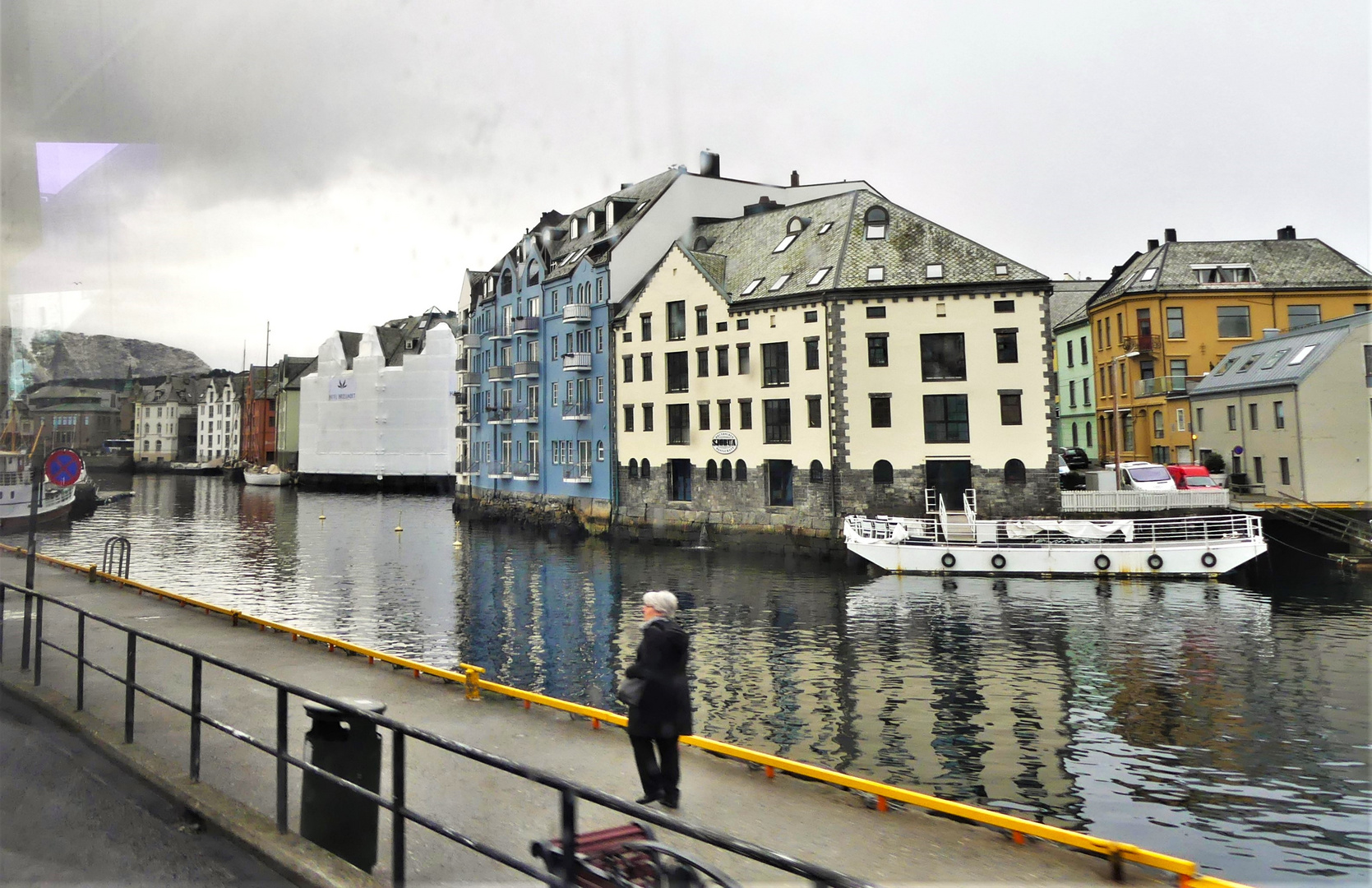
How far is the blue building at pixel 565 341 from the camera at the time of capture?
48469 mm

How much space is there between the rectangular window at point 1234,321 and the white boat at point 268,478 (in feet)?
319

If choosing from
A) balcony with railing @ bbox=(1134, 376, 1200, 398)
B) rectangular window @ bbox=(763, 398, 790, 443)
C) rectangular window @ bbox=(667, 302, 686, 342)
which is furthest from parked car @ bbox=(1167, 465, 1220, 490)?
rectangular window @ bbox=(667, 302, 686, 342)

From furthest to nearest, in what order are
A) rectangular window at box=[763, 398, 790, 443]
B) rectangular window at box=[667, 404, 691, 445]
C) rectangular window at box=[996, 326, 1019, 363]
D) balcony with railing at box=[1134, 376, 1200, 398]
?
1. balcony with railing at box=[1134, 376, 1200, 398]
2. rectangular window at box=[667, 404, 691, 445]
3. rectangular window at box=[763, 398, 790, 443]
4. rectangular window at box=[996, 326, 1019, 363]

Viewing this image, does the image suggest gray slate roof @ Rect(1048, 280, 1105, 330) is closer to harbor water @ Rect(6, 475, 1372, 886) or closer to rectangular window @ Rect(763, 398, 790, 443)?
rectangular window @ Rect(763, 398, 790, 443)

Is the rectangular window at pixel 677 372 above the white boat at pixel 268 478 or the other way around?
above

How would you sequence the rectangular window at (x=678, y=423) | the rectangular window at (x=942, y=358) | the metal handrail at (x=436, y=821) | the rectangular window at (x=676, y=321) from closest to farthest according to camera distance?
the metal handrail at (x=436, y=821), the rectangular window at (x=942, y=358), the rectangular window at (x=678, y=423), the rectangular window at (x=676, y=321)

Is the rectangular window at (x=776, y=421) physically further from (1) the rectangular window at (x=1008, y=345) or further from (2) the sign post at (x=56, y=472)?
(2) the sign post at (x=56, y=472)

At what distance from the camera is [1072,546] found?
3131 cm

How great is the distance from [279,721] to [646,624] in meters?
2.65

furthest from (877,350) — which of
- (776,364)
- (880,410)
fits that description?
(776,364)

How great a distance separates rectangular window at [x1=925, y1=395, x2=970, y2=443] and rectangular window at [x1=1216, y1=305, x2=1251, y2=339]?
74.2 feet

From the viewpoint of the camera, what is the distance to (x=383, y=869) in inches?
212

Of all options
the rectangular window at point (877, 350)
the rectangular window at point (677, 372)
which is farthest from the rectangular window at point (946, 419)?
the rectangular window at point (677, 372)

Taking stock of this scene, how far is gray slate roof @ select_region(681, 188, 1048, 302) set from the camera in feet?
123
